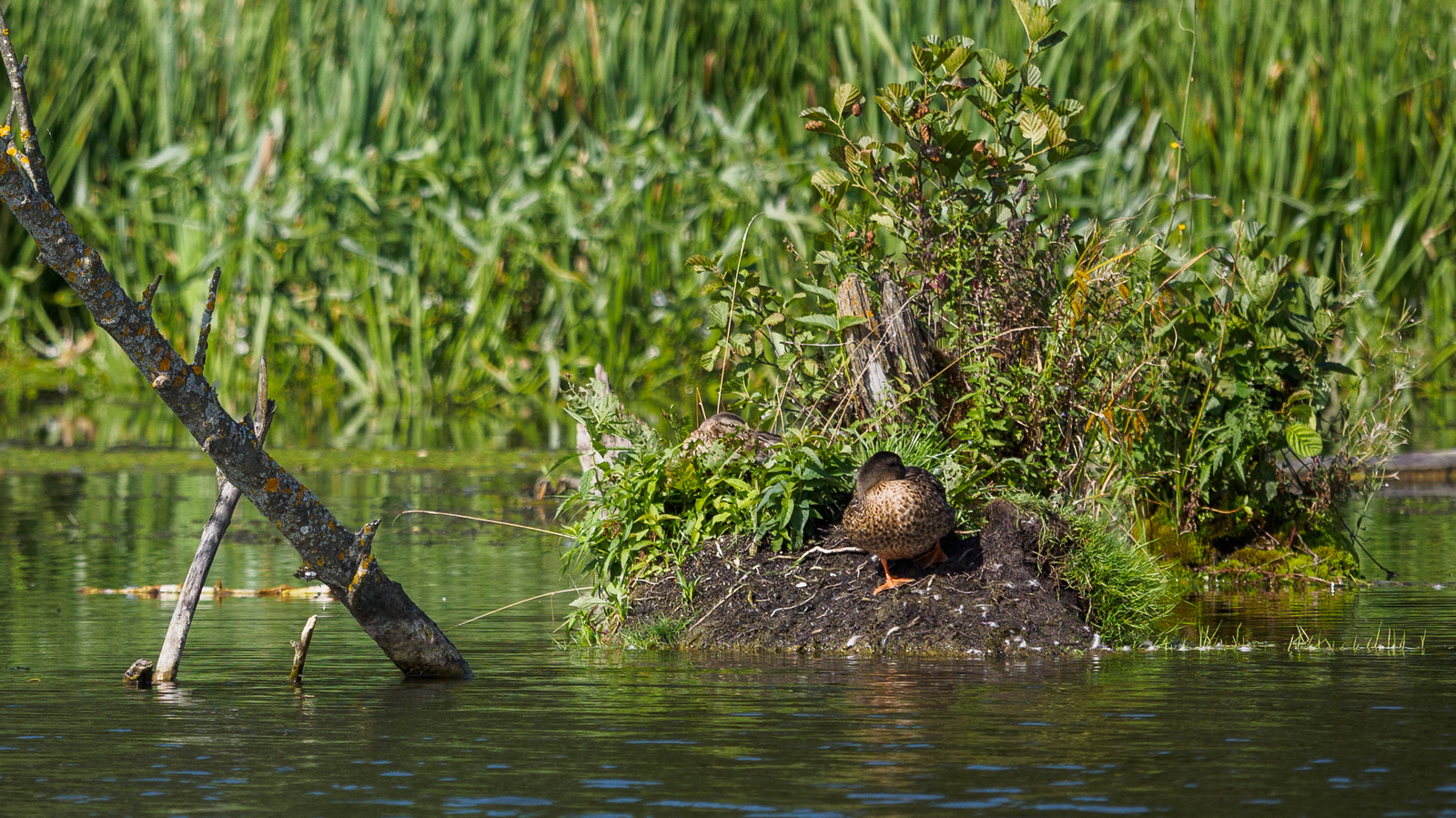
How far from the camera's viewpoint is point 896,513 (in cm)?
658

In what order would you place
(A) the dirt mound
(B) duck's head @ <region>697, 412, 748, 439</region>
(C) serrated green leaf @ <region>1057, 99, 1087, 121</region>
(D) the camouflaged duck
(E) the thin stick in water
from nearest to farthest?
(E) the thin stick in water, (A) the dirt mound, (D) the camouflaged duck, (B) duck's head @ <region>697, 412, 748, 439</region>, (C) serrated green leaf @ <region>1057, 99, 1087, 121</region>

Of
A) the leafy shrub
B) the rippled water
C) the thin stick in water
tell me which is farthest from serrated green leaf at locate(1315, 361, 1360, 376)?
the thin stick in water

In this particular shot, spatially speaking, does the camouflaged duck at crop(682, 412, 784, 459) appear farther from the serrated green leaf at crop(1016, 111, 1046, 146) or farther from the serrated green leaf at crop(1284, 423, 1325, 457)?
the serrated green leaf at crop(1284, 423, 1325, 457)

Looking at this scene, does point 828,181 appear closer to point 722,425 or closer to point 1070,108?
point 1070,108

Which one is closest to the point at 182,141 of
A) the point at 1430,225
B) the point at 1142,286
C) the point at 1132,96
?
the point at 1132,96

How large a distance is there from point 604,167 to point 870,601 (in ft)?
35.0

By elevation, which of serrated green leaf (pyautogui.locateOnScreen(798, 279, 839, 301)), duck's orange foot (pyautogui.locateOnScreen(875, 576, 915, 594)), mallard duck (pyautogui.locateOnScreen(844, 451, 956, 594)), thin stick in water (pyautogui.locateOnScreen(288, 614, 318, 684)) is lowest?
thin stick in water (pyautogui.locateOnScreen(288, 614, 318, 684))

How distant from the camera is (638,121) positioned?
57.1 feet

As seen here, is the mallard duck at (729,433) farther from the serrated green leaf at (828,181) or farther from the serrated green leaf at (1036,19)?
the serrated green leaf at (1036,19)

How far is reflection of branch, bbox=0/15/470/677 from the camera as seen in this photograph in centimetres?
534

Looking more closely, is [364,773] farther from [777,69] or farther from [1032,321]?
[777,69]

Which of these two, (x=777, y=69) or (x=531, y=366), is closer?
(x=531, y=366)

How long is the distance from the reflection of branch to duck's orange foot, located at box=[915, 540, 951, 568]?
166cm

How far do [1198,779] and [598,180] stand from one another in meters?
13.3
